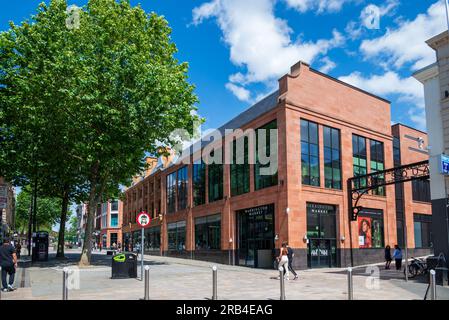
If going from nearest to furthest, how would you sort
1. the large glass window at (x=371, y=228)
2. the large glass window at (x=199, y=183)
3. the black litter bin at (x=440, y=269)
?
1. the black litter bin at (x=440, y=269)
2. the large glass window at (x=371, y=228)
3. the large glass window at (x=199, y=183)

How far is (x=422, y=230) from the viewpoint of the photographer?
1470 inches

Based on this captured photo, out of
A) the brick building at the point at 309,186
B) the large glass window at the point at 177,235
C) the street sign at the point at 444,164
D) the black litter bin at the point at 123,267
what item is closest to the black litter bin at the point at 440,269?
the street sign at the point at 444,164

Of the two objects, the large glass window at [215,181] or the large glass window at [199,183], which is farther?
the large glass window at [199,183]

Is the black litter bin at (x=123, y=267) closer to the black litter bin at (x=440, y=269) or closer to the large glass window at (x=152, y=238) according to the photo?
the black litter bin at (x=440, y=269)

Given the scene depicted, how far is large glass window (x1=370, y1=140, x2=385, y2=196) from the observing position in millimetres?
32188

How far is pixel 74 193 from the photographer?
4019 centimetres

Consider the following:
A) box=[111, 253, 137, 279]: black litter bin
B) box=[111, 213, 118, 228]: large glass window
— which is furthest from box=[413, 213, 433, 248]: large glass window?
box=[111, 213, 118, 228]: large glass window

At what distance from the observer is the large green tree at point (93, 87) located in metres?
23.1

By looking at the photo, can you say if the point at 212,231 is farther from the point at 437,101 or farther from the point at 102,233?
the point at 102,233

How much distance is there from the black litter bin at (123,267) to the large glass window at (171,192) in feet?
89.2

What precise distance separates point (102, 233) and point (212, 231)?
62821 mm

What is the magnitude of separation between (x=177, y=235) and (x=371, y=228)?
21027 mm

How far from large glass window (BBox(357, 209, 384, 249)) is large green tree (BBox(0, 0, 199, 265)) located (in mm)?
13960

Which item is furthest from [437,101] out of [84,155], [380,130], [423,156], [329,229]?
[423,156]
